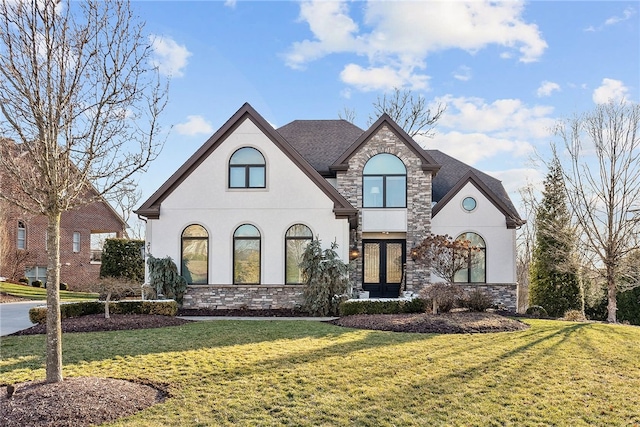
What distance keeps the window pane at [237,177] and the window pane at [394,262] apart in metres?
6.46

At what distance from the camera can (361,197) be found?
18625mm

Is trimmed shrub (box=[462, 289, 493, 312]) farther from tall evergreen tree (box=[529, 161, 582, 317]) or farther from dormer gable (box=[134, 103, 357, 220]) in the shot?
dormer gable (box=[134, 103, 357, 220])

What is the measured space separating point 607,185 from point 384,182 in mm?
7768

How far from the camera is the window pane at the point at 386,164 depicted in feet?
60.9

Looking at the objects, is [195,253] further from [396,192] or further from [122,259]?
[122,259]

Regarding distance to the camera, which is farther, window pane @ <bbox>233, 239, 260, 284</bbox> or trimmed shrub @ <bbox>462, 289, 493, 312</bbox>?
window pane @ <bbox>233, 239, 260, 284</bbox>

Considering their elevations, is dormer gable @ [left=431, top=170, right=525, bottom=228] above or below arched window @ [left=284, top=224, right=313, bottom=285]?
above

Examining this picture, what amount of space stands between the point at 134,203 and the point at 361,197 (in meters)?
27.5

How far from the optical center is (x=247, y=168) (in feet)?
54.6

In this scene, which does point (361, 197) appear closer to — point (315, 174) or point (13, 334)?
point (315, 174)

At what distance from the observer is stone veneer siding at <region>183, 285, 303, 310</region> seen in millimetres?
16219

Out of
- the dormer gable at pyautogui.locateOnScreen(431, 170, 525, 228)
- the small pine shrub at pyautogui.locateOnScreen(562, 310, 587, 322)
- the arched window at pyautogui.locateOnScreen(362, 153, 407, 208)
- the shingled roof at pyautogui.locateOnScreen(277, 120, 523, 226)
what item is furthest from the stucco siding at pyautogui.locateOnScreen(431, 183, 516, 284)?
the small pine shrub at pyautogui.locateOnScreen(562, 310, 587, 322)

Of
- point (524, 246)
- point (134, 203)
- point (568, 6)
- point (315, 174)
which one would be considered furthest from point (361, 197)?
point (134, 203)

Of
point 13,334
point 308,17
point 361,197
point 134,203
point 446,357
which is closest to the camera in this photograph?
point 446,357
